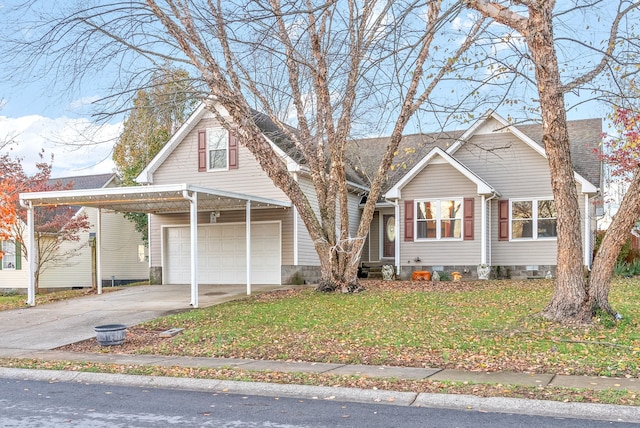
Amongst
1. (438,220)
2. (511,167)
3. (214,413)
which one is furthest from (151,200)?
(511,167)

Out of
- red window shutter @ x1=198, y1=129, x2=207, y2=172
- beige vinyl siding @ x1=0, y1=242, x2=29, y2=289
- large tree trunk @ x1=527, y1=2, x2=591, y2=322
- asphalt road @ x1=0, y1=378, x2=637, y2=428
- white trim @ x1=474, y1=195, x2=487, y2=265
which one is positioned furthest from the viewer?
beige vinyl siding @ x1=0, y1=242, x2=29, y2=289

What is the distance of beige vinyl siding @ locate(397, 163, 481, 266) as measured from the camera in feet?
65.4

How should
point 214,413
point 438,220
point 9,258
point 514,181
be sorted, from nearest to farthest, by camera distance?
point 214,413 < point 514,181 < point 438,220 < point 9,258

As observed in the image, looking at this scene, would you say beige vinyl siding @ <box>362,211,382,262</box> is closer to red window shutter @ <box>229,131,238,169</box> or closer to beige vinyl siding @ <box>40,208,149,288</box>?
red window shutter @ <box>229,131,238,169</box>

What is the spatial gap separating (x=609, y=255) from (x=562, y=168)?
5.37ft

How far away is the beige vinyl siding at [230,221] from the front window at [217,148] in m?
1.69

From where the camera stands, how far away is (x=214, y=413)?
6.07 m

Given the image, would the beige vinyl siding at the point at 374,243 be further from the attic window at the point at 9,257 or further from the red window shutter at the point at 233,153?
the attic window at the point at 9,257

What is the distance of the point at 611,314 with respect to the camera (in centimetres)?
980

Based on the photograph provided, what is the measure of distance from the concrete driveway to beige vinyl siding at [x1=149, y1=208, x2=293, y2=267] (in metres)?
1.55

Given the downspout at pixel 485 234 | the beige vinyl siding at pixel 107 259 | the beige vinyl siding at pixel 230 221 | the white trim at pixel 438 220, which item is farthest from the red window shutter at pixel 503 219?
the beige vinyl siding at pixel 107 259

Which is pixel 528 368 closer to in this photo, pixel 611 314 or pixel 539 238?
pixel 611 314

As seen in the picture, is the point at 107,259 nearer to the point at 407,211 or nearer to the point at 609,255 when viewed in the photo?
the point at 407,211

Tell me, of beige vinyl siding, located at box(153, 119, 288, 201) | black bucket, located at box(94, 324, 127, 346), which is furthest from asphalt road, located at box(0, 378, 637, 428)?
beige vinyl siding, located at box(153, 119, 288, 201)
